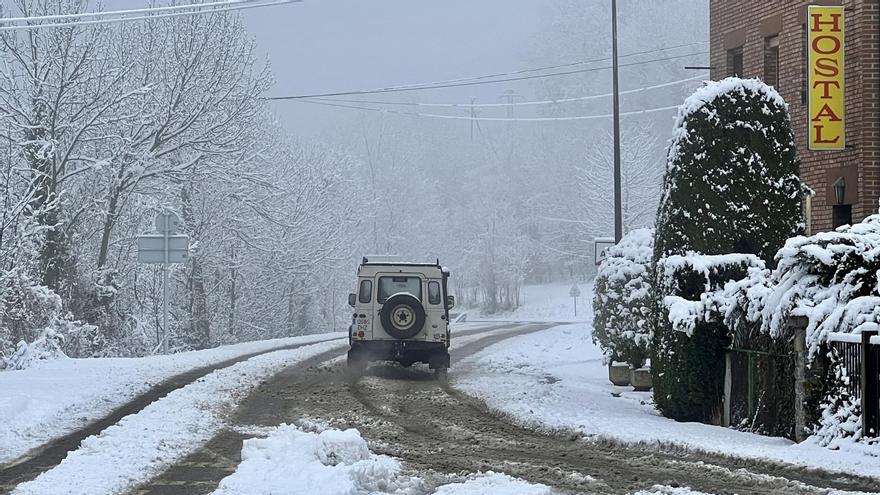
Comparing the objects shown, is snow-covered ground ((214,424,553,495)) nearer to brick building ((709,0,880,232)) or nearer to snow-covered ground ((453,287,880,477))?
snow-covered ground ((453,287,880,477))

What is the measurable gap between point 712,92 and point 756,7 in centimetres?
943

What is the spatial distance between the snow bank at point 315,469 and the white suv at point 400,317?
11.6m

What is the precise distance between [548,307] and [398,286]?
47.2 m

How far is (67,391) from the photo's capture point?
67.2 feet

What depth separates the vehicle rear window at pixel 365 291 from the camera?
2588cm

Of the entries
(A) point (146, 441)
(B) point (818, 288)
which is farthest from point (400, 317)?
(B) point (818, 288)

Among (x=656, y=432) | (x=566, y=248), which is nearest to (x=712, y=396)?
(x=656, y=432)

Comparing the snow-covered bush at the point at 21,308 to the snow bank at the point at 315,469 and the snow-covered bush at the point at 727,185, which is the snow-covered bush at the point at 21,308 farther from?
the snow bank at the point at 315,469

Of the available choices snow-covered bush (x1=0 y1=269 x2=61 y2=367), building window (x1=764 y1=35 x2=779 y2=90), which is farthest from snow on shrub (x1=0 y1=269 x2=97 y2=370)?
building window (x1=764 y1=35 x2=779 y2=90)

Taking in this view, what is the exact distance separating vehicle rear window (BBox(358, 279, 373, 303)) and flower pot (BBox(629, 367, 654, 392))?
243 inches

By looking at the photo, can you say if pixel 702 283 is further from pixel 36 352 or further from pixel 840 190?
pixel 36 352

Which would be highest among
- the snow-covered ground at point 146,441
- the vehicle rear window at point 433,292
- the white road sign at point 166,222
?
the white road sign at point 166,222

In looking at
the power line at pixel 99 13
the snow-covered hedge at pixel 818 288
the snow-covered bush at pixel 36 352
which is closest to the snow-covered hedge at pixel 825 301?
the snow-covered hedge at pixel 818 288

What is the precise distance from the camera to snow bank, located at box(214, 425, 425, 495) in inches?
434
